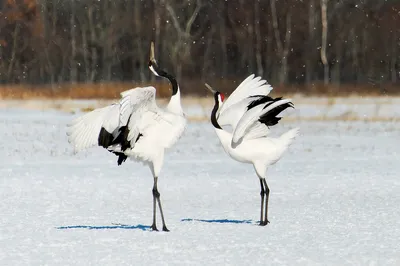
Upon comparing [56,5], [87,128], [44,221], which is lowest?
[44,221]

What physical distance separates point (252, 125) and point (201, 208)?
73.0 inches

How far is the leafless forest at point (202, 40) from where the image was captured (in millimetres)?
51719

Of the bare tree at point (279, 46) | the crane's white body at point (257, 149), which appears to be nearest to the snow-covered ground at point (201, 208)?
the crane's white body at point (257, 149)

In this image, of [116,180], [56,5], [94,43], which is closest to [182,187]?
[116,180]

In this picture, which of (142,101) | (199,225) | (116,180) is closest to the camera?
(142,101)

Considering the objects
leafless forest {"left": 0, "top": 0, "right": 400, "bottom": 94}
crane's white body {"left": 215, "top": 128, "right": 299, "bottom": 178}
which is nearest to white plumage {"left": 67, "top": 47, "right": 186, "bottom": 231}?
crane's white body {"left": 215, "top": 128, "right": 299, "bottom": 178}

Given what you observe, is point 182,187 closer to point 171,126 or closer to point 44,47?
point 171,126

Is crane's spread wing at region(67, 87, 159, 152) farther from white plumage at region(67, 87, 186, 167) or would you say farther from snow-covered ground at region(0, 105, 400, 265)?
snow-covered ground at region(0, 105, 400, 265)

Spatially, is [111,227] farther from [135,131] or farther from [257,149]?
[257,149]

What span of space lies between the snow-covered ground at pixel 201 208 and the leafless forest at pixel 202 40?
105ft

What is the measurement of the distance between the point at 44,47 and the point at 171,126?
48794 mm

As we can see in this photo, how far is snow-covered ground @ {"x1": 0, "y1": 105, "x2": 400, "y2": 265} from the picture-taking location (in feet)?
26.6

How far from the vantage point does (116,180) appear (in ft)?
46.8

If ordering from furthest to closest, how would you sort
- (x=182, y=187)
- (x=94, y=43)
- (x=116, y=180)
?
(x=94, y=43) → (x=116, y=180) → (x=182, y=187)
